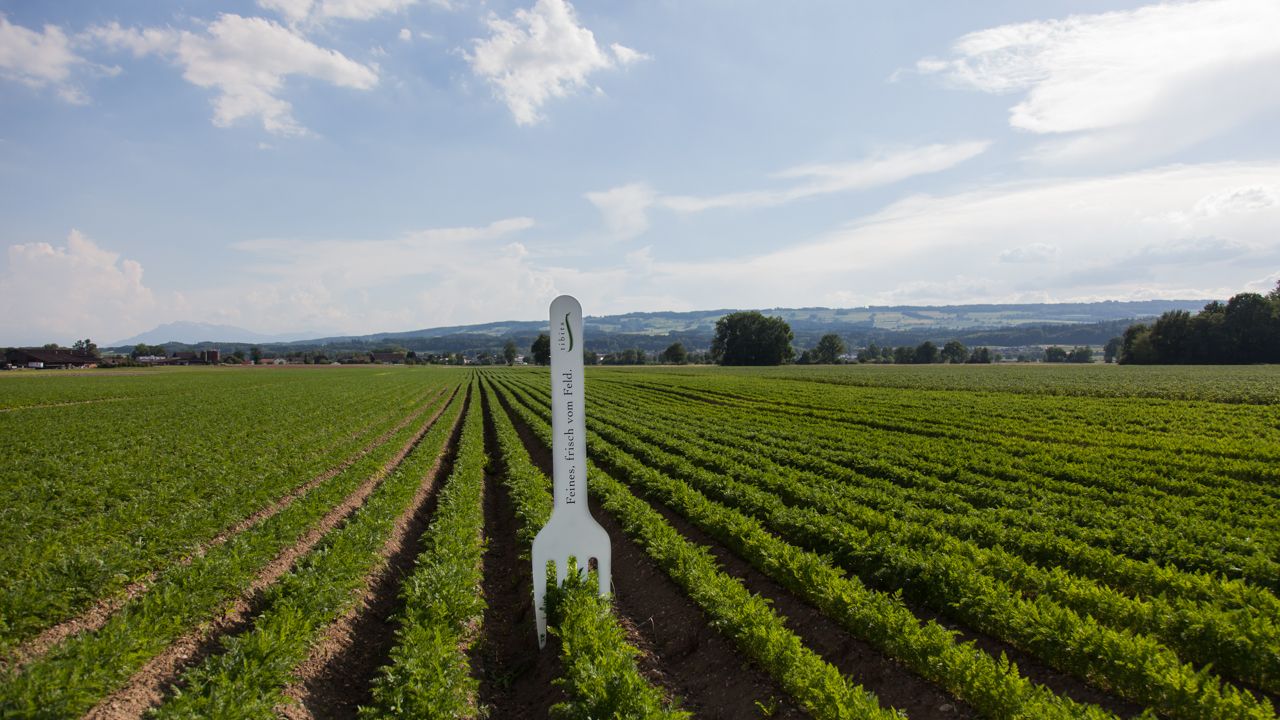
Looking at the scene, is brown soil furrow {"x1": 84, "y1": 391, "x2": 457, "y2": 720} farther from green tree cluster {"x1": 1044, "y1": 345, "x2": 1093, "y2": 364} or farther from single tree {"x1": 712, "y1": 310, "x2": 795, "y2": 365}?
green tree cluster {"x1": 1044, "y1": 345, "x2": 1093, "y2": 364}

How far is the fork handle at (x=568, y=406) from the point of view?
7.57 metres

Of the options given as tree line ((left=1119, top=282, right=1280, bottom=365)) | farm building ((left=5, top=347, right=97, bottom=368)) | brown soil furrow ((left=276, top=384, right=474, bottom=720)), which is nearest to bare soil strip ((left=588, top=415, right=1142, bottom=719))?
brown soil furrow ((left=276, top=384, right=474, bottom=720))

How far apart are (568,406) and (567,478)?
930mm

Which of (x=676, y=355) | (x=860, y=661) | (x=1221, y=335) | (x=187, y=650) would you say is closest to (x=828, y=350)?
(x=676, y=355)

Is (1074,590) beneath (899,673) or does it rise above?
above

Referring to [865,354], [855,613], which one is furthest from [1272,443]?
[865,354]

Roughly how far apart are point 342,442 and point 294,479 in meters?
8.09

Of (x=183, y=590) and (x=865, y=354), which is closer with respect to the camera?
(x=183, y=590)

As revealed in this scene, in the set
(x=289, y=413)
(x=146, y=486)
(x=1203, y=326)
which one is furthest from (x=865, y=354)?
(x=146, y=486)

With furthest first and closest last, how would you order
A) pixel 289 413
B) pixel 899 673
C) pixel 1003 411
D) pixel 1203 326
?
pixel 1203 326
pixel 289 413
pixel 1003 411
pixel 899 673

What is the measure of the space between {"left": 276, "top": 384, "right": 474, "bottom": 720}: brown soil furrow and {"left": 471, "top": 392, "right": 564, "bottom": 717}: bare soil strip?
1.25 metres

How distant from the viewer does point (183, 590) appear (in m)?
7.50

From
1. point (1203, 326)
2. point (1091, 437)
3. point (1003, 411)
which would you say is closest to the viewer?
point (1091, 437)

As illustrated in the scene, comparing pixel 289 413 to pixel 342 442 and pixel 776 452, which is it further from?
pixel 776 452
